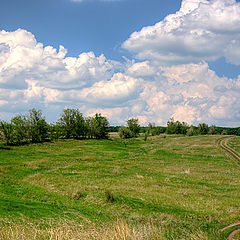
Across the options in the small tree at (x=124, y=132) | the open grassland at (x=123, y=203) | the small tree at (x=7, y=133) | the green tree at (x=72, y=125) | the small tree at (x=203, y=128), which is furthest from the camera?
the small tree at (x=203, y=128)

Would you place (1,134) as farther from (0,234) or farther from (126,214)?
(0,234)

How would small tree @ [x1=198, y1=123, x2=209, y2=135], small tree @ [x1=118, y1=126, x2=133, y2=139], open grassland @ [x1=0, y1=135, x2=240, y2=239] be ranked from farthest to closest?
small tree @ [x1=198, y1=123, x2=209, y2=135] < small tree @ [x1=118, y1=126, x2=133, y2=139] < open grassland @ [x1=0, y1=135, x2=240, y2=239]

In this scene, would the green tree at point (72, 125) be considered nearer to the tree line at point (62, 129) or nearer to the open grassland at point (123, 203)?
the tree line at point (62, 129)

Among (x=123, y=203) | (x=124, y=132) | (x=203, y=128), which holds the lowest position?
(x=123, y=203)

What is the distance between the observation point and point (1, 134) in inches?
3014

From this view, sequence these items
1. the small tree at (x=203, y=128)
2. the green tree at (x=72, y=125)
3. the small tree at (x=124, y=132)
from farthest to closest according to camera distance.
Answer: the small tree at (x=203, y=128)
the small tree at (x=124, y=132)
the green tree at (x=72, y=125)

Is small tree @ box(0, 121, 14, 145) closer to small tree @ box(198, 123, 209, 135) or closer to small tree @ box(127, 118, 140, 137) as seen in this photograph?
small tree @ box(127, 118, 140, 137)

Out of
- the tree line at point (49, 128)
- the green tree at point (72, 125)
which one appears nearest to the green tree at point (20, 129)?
the tree line at point (49, 128)

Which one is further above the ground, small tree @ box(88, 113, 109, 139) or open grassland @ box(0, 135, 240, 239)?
small tree @ box(88, 113, 109, 139)

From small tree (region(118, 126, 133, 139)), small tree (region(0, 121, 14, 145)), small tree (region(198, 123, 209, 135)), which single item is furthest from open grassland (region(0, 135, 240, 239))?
small tree (region(198, 123, 209, 135))

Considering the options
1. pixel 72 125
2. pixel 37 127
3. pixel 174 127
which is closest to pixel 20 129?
pixel 37 127

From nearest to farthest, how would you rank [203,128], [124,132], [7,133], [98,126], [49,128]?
[7,133] < [49,128] < [98,126] < [124,132] < [203,128]

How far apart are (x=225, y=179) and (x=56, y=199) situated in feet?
81.5

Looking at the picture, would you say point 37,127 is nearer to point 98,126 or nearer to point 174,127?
point 98,126
